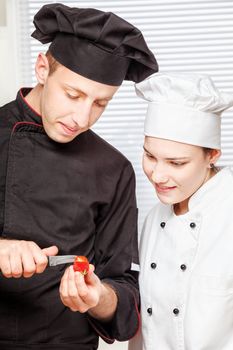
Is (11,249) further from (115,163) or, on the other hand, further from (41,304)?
(115,163)

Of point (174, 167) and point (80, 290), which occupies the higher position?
point (174, 167)

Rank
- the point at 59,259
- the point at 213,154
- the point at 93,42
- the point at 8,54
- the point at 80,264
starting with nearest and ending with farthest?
1. the point at 80,264
2. the point at 59,259
3. the point at 93,42
4. the point at 213,154
5. the point at 8,54

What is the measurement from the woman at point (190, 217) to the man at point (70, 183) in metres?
0.08

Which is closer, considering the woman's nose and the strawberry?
the strawberry

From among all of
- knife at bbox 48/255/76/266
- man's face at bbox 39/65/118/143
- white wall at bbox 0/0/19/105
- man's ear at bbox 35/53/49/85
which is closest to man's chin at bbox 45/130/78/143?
man's face at bbox 39/65/118/143

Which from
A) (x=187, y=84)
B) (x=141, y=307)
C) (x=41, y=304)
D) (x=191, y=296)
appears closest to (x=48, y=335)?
(x=41, y=304)

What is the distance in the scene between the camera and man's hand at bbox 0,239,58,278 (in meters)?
1.44

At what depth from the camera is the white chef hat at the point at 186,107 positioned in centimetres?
171

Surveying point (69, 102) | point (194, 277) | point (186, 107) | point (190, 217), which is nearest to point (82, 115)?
Result: point (69, 102)

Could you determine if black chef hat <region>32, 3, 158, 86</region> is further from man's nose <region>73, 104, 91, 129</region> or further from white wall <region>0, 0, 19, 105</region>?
white wall <region>0, 0, 19, 105</region>

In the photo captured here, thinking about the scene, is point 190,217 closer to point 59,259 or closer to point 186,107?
point 186,107

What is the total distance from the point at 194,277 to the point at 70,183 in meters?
0.39

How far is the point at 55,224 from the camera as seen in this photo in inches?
69.8

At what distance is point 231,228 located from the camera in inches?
67.9
